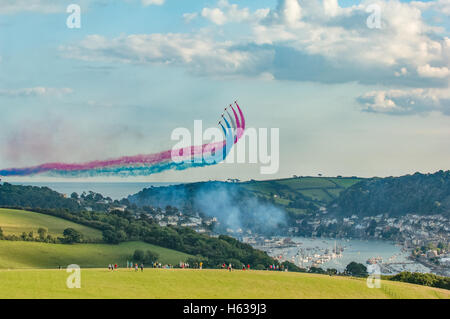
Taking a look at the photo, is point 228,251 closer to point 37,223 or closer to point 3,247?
point 37,223

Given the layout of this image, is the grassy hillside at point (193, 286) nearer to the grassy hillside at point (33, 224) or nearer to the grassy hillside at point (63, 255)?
the grassy hillside at point (63, 255)

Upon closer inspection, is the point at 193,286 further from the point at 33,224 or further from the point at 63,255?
the point at 33,224

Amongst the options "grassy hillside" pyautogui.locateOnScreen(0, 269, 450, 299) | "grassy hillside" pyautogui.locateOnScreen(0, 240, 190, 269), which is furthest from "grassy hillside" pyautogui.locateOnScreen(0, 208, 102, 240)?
"grassy hillside" pyautogui.locateOnScreen(0, 269, 450, 299)

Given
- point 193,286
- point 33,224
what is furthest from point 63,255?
point 193,286

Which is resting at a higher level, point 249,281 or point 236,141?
point 236,141

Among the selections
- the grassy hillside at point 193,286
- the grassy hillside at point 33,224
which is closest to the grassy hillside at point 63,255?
the grassy hillside at point 33,224
